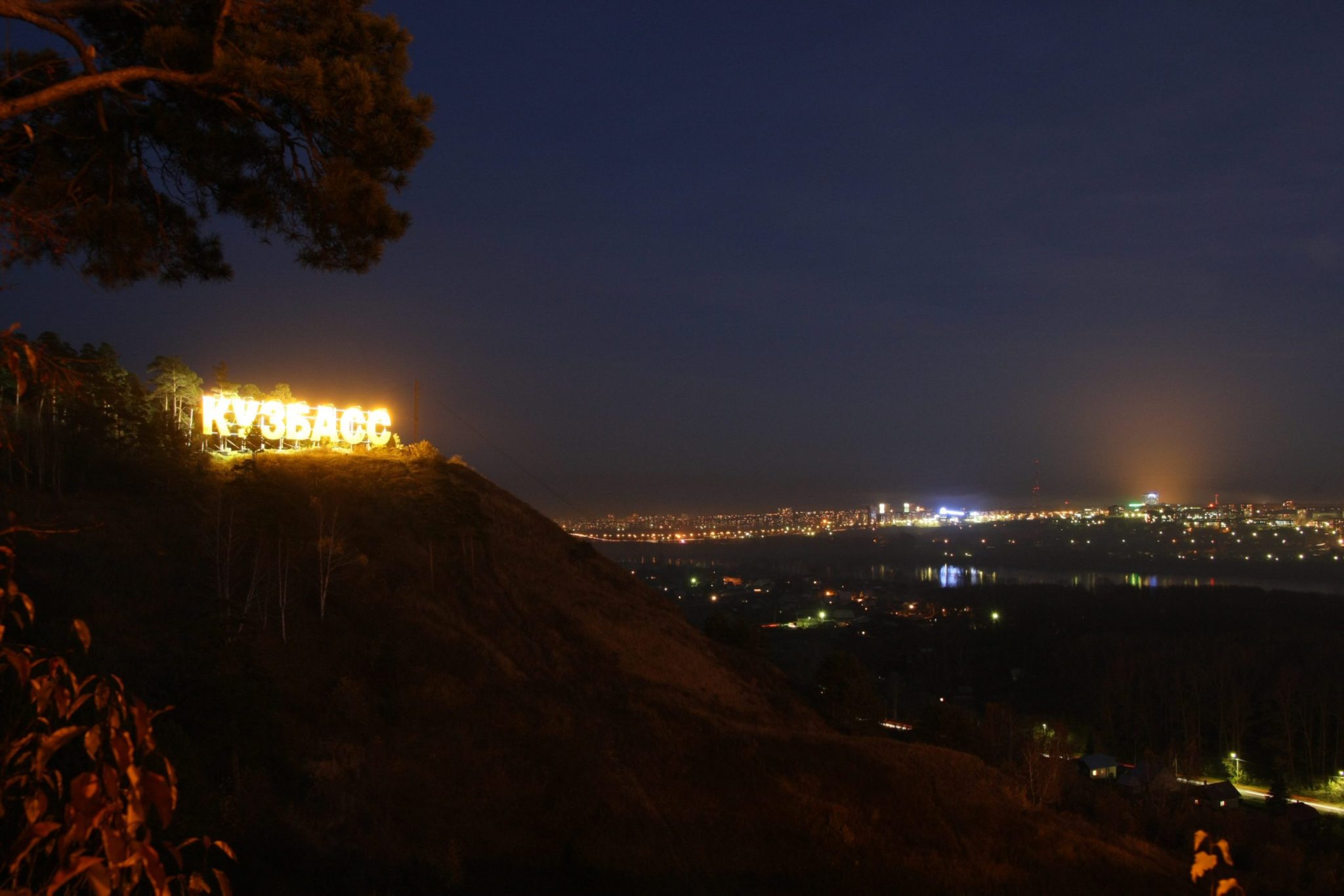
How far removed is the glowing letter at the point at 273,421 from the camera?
3155 centimetres

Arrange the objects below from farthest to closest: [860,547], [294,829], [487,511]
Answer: [860,547]
[487,511]
[294,829]

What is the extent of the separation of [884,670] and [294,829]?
5902cm

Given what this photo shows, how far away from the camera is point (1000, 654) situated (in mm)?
67000

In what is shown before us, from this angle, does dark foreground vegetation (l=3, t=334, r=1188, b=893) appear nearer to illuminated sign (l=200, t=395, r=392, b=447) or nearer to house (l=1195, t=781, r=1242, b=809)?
illuminated sign (l=200, t=395, r=392, b=447)

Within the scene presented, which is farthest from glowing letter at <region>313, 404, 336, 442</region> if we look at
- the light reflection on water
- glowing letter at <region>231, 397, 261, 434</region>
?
the light reflection on water

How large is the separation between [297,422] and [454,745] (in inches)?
889

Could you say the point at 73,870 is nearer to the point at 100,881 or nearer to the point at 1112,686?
the point at 100,881

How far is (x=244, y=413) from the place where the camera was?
30.3m

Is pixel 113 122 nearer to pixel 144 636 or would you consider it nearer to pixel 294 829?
pixel 294 829

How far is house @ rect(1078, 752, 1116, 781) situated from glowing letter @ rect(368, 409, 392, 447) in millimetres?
37649

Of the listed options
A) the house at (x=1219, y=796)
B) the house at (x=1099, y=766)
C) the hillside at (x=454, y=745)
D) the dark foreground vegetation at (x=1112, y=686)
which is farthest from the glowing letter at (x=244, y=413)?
the house at (x=1099, y=766)

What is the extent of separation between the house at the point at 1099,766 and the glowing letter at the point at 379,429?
37.6 metres

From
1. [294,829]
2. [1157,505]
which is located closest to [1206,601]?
[294,829]

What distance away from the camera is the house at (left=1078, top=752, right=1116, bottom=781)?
38.3 meters
